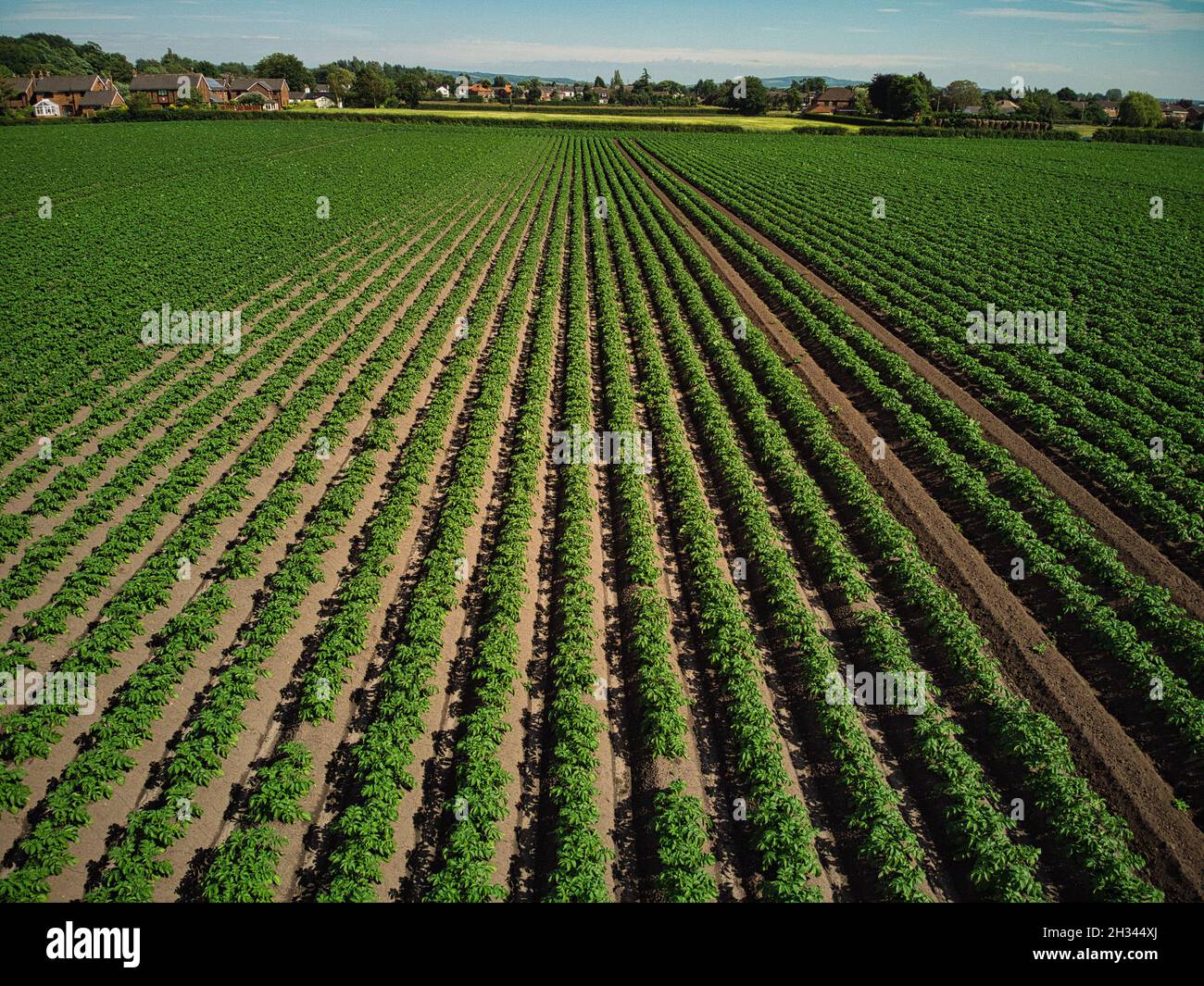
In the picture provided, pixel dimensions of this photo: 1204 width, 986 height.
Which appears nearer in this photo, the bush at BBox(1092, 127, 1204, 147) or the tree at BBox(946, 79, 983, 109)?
the bush at BBox(1092, 127, 1204, 147)

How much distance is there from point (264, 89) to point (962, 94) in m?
143

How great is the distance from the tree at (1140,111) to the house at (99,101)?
560ft

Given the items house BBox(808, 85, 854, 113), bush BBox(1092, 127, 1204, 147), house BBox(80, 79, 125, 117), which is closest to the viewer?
bush BBox(1092, 127, 1204, 147)

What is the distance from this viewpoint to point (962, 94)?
13662cm

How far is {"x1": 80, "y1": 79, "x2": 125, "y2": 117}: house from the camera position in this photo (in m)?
111

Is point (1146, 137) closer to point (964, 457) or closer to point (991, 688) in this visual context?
point (964, 457)

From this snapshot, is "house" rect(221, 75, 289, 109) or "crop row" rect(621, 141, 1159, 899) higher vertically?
"house" rect(221, 75, 289, 109)

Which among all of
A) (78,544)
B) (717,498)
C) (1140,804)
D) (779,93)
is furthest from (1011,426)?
(779,93)

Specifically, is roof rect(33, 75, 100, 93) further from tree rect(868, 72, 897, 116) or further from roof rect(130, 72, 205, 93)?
tree rect(868, 72, 897, 116)

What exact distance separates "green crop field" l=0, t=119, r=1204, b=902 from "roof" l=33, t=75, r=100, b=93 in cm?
11568

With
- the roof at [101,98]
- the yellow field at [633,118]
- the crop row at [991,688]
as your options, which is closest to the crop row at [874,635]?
the crop row at [991,688]

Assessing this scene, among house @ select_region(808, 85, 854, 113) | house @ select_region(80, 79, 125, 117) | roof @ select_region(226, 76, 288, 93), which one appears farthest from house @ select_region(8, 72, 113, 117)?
house @ select_region(808, 85, 854, 113)

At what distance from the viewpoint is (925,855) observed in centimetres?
866

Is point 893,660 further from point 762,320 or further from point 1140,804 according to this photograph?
point 762,320
